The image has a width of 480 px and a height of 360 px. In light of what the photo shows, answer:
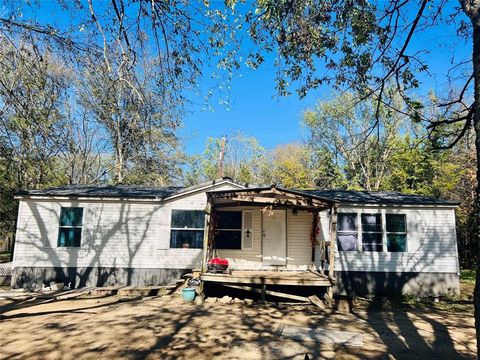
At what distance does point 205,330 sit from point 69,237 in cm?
742

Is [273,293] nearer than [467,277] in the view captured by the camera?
Yes

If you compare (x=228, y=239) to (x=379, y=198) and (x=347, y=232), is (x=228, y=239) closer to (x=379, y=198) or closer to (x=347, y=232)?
(x=347, y=232)

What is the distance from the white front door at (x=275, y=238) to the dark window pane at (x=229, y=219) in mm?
963

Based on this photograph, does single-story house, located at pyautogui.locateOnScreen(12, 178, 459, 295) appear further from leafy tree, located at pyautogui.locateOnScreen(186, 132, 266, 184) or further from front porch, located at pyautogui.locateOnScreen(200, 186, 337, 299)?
leafy tree, located at pyautogui.locateOnScreen(186, 132, 266, 184)

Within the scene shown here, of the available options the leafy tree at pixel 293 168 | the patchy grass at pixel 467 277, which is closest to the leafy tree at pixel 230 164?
the leafy tree at pixel 293 168

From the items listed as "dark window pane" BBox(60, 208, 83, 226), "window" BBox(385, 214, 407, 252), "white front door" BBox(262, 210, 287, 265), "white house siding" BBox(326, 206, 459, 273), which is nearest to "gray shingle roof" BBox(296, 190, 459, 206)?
"white house siding" BBox(326, 206, 459, 273)

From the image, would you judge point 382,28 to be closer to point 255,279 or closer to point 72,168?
point 255,279

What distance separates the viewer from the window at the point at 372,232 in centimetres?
1192

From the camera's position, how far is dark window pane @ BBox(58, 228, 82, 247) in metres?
11.9

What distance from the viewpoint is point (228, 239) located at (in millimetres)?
Answer: 12281

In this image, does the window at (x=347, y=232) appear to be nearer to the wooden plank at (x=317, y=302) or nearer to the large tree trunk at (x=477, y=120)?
the wooden plank at (x=317, y=302)

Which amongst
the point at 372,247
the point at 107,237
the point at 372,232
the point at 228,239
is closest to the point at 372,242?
→ the point at 372,247

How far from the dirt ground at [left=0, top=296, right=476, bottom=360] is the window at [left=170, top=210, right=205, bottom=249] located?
8.40 feet

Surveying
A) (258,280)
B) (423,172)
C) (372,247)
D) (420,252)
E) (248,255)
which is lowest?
(258,280)
